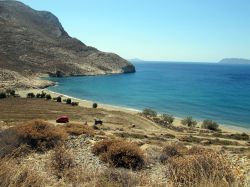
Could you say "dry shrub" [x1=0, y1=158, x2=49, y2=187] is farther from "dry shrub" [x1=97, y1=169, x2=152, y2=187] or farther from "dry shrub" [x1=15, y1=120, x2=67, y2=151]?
"dry shrub" [x1=15, y1=120, x2=67, y2=151]

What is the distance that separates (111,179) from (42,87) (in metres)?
86.6

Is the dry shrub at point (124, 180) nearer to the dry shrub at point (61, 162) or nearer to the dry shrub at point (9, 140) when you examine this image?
the dry shrub at point (61, 162)

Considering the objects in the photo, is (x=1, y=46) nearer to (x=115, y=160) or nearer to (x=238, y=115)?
(x=238, y=115)

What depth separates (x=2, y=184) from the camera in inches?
260

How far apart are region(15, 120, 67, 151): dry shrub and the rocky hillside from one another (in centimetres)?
10253

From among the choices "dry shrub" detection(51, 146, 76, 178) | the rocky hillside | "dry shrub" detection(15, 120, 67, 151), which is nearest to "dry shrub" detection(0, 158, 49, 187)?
"dry shrub" detection(51, 146, 76, 178)

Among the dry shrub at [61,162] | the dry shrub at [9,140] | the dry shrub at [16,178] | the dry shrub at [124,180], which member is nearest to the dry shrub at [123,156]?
→ the dry shrub at [61,162]

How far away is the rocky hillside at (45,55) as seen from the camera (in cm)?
13412

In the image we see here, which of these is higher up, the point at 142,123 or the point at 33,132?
the point at 33,132

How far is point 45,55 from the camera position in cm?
15200

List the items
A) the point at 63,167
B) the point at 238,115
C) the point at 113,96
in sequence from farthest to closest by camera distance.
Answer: the point at 113,96 < the point at 238,115 < the point at 63,167

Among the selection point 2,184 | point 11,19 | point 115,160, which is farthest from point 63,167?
point 11,19

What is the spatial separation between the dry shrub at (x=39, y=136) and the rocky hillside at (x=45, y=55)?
102526mm

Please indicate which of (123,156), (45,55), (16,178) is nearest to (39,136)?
(123,156)
